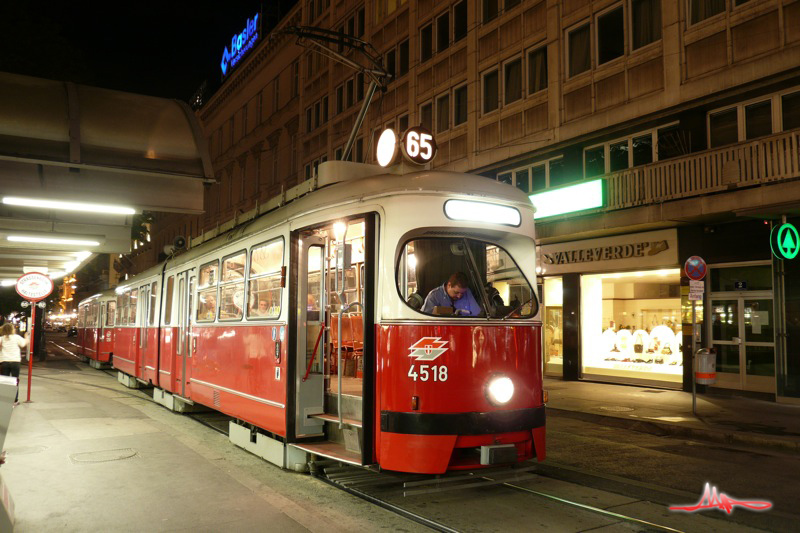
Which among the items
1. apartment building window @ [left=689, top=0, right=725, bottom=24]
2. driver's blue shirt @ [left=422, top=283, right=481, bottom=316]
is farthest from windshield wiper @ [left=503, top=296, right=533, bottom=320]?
apartment building window @ [left=689, top=0, right=725, bottom=24]

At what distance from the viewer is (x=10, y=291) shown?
2973 cm

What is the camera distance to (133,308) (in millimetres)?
17312

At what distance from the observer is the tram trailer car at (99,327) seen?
70.0 ft

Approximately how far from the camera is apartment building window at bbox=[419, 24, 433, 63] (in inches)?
955

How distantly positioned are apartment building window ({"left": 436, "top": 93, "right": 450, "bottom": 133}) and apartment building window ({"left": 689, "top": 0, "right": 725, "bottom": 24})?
9324 mm

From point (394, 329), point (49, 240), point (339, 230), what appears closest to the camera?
point (394, 329)

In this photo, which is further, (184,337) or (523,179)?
(523,179)

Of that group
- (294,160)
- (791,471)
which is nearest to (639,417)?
(791,471)

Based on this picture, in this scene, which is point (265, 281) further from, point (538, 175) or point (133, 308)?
point (538, 175)

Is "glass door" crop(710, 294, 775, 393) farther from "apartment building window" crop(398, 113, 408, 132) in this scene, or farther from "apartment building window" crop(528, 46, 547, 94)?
"apartment building window" crop(398, 113, 408, 132)

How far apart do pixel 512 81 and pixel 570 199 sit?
15.7ft

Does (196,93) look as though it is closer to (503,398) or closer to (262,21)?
(262,21)

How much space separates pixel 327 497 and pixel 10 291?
94.7 ft

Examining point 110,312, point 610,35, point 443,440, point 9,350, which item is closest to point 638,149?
point 610,35
